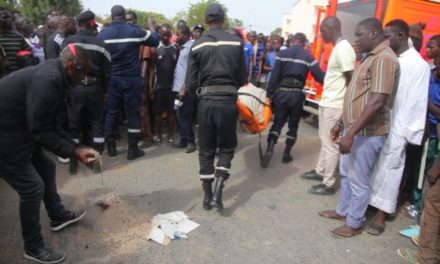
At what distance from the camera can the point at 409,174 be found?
14.5 ft

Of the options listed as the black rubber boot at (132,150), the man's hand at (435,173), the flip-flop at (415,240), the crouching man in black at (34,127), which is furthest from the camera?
the black rubber boot at (132,150)

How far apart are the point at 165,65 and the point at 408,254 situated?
13.9 ft

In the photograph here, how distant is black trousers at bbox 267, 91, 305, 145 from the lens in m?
5.26

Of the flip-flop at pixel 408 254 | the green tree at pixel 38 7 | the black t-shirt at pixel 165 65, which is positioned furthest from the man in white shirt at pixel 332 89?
the green tree at pixel 38 7

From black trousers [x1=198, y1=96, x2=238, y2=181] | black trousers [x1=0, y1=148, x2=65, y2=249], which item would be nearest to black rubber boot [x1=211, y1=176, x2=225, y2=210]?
black trousers [x1=198, y1=96, x2=238, y2=181]

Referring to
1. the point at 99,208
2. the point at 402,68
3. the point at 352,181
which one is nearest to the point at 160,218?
the point at 99,208

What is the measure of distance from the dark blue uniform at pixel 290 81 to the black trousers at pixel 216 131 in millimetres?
1607

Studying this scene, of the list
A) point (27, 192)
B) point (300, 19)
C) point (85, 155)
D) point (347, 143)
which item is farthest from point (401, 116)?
point (300, 19)

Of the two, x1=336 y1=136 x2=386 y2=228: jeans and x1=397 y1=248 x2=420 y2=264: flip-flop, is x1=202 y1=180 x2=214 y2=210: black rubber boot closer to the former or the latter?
x1=336 y1=136 x2=386 y2=228: jeans

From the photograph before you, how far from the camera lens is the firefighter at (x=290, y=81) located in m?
5.13

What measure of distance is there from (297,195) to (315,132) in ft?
12.1

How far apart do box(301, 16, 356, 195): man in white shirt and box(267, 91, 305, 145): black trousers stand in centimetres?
72

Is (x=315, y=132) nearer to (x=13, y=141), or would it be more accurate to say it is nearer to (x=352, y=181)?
(x=352, y=181)

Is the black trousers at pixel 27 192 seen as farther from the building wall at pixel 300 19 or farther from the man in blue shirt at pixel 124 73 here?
the building wall at pixel 300 19
